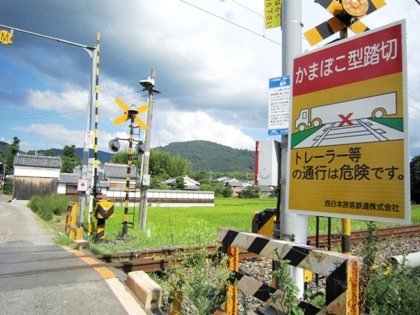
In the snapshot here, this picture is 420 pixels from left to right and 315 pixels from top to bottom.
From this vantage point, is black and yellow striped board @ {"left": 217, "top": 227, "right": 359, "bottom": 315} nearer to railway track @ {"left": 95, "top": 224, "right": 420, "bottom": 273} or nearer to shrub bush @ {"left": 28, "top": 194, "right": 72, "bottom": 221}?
railway track @ {"left": 95, "top": 224, "right": 420, "bottom": 273}

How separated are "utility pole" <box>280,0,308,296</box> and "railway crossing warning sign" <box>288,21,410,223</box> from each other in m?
0.66

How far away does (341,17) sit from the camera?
11.8ft

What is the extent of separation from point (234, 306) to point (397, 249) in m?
8.51

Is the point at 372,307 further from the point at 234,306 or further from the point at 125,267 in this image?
the point at 125,267

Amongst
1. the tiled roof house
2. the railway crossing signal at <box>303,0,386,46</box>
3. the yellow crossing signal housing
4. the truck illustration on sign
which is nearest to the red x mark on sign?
the truck illustration on sign

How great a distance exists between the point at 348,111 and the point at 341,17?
5.70 feet

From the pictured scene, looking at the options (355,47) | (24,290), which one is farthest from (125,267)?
(355,47)

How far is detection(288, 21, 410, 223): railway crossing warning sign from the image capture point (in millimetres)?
2072

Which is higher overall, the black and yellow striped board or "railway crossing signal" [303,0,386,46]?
"railway crossing signal" [303,0,386,46]

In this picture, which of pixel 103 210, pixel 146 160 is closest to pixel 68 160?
pixel 146 160

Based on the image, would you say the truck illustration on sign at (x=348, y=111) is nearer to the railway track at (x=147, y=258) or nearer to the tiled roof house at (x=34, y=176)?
the railway track at (x=147, y=258)

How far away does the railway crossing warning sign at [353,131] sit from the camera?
207 centimetres

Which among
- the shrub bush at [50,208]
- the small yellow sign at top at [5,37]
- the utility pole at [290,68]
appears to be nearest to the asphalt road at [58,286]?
the utility pole at [290,68]

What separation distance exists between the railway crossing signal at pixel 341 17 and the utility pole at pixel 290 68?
232 millimetres
